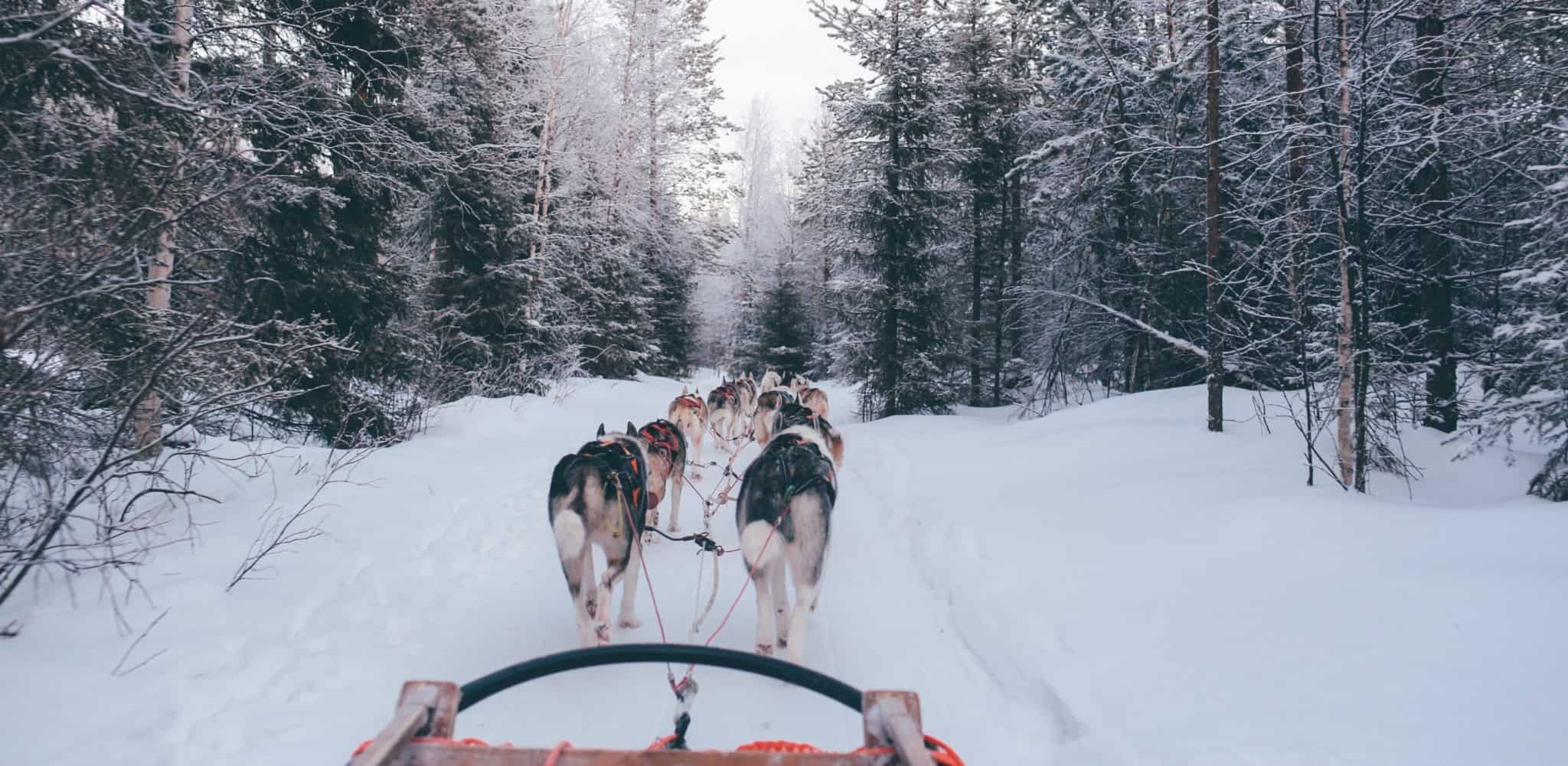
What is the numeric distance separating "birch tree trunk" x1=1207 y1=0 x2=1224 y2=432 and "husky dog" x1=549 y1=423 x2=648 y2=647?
844cm

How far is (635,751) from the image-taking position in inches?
47.8

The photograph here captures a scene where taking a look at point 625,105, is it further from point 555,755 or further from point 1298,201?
point 555,755

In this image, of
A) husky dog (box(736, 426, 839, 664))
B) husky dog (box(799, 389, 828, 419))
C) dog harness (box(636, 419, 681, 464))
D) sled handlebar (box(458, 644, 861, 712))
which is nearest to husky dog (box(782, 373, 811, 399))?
husky dog (box(799, 389, 828, 419))

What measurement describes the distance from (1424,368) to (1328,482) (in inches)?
96.3

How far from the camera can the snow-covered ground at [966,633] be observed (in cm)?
285

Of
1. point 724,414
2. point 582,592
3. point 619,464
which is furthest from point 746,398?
point 582,592

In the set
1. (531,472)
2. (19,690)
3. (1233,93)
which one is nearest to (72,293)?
(19,690)

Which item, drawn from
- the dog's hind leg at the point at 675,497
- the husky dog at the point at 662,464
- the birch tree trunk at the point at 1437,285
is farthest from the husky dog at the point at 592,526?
the birch tree trunk at the point at 1437,285

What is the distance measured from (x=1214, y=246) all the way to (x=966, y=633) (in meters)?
8.36

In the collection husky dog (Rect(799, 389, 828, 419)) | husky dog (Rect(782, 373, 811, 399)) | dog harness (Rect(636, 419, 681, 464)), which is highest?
husky dog (Rect(782, 373, 811, 399))

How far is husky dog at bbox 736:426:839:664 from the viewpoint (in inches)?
146

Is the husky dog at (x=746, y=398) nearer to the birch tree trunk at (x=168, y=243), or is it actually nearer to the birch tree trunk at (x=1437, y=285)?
the birch tree trunk at (x=168, y=243)

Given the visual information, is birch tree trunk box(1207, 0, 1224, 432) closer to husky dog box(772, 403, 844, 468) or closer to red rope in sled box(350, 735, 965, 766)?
husky dog box(772, 403, 844, 468)

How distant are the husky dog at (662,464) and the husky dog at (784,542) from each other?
189 centimetres
